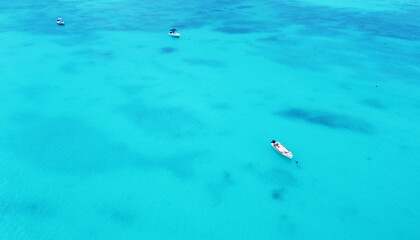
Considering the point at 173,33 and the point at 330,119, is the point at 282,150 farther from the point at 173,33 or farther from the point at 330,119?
the point at 173,33

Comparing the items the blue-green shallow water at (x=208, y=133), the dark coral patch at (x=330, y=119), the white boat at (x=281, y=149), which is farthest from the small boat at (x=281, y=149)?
the dark coral patch at (x=330, y=119)

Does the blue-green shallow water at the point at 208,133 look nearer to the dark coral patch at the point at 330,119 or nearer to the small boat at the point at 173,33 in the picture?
the dark coral patch at the point at 330,119

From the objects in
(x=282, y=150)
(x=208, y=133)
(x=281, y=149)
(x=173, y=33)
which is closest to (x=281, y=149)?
(x=281, y=149)

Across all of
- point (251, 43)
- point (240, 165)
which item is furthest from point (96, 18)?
point (240, 165)

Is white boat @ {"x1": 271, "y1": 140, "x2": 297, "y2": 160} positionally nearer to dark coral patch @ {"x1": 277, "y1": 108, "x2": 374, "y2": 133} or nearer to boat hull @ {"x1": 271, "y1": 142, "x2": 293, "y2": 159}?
boat hull @ {"x1": 271, "y1": 142, "x2": 293, "y2": 159}

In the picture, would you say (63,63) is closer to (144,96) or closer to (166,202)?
(144,96)

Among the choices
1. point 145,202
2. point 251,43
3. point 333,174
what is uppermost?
point 251,43
